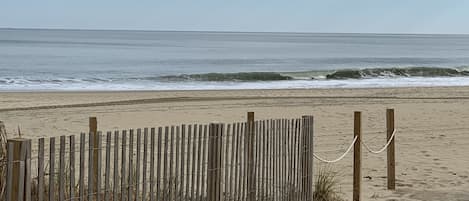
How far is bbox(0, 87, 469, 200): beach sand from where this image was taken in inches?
392

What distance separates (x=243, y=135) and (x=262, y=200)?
2.34ft

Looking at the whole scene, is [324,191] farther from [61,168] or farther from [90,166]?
[61,168]

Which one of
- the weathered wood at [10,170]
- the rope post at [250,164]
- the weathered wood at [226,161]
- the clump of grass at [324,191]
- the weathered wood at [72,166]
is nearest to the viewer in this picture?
the weathered wood at [10,170]

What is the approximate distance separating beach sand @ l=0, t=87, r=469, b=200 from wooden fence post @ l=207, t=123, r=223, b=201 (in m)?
3.30

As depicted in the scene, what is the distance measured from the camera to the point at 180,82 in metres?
37.2

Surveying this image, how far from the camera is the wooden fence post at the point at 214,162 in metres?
5.70

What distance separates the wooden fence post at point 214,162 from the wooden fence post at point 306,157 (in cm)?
135

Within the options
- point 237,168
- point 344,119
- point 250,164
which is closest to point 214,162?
point 237,168

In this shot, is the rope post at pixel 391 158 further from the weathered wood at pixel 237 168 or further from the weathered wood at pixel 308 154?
the weathered wood at pixel 237 168

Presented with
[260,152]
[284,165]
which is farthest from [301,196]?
[260,152]

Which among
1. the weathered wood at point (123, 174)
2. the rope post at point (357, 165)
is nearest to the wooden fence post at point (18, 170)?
the weathered wood at point (123, 174)

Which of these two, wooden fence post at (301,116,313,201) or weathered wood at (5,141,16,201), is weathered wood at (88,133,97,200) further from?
wooden fence post at (301,116,313,201)

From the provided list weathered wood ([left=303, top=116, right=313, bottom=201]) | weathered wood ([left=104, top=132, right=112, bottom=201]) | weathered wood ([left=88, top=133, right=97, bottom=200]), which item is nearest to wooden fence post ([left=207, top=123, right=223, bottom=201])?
weathered wood ([left=104, top=132, right=112, bottom=201])

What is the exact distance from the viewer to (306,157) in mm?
7020
